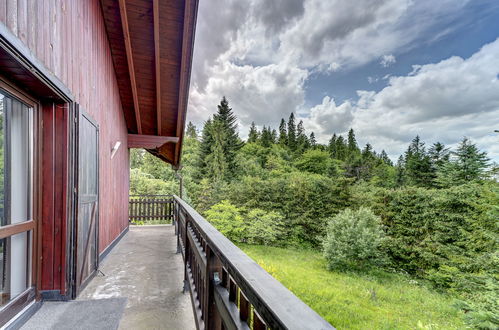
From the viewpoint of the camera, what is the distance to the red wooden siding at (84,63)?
1846 mm

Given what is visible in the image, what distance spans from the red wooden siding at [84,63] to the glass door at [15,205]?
0.71 feet

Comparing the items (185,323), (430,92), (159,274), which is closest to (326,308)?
(159,274)

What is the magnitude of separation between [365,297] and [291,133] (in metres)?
33.2

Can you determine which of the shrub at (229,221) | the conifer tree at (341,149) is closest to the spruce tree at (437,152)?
the conifer tree at (341,149)

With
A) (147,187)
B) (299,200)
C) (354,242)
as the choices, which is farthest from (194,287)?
(299,200)

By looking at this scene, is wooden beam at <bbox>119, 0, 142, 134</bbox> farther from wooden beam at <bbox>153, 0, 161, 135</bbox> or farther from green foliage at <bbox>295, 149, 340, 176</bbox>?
green foliage at <bbox>295, 149, 340, 176</bbox>

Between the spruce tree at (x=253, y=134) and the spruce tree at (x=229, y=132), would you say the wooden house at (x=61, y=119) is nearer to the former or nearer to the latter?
the spruce tree at (x=229, y=132)

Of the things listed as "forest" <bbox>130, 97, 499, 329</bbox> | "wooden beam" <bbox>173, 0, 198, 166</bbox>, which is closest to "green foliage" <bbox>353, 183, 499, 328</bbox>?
"forest" <bbox>130, 97, 499, 329</bbox>

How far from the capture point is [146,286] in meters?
2.95

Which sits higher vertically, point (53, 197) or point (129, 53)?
point (129, 53)

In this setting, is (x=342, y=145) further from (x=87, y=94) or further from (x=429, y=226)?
(x=87, y=94)

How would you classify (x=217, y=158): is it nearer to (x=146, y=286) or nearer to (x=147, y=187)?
(x=147, y=187)

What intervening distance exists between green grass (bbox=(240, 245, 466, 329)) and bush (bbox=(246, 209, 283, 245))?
2.04m

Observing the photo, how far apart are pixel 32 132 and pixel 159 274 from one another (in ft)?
7.45
